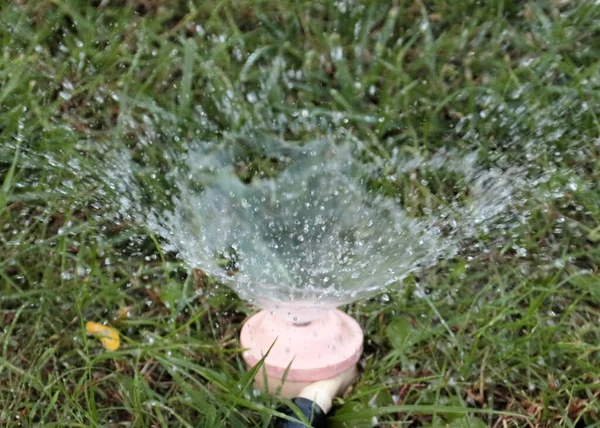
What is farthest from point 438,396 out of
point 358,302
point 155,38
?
point 155,38

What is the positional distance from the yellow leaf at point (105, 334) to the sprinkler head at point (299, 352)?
0.30m

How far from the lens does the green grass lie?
159 cm

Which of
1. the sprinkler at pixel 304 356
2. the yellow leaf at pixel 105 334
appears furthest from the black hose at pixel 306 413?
the yellow leaf at pixel 105 334

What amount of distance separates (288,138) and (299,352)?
784 millimetres

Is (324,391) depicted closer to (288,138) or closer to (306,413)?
(306,413)

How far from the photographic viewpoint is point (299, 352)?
1.50 metres

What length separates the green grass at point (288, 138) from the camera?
1589mm

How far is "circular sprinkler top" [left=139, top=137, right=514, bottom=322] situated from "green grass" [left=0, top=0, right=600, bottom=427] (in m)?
0.06

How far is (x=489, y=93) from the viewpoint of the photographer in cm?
213

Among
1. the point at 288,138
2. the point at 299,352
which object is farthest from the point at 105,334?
the point at 288,138

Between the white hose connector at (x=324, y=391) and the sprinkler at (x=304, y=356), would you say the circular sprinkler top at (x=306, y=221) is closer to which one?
the sprinkler at (x=304, y=356)

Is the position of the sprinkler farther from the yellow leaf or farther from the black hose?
the yellow leaf

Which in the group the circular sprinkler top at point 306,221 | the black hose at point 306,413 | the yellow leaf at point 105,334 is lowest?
the yellow leaf at point 105,334

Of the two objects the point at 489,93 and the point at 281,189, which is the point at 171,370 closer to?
the point at 281,189
